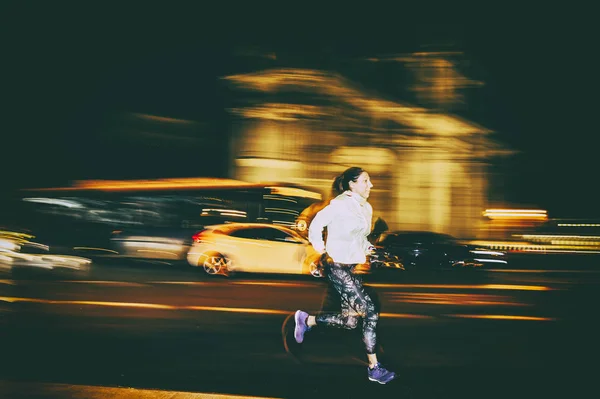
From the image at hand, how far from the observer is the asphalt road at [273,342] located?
478 centimetres

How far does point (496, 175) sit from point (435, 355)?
29.9 m

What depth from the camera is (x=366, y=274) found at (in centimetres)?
1448

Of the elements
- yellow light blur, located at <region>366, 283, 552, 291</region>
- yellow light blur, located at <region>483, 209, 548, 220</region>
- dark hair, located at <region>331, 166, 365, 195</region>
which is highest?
dark hair, located at <region>331, 166, 365, 195</region>

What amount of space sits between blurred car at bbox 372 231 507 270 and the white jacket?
11.3 meters

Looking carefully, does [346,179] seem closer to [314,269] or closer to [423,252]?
[314,269]

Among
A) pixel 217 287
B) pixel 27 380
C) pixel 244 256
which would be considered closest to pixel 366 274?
pixel 244 256

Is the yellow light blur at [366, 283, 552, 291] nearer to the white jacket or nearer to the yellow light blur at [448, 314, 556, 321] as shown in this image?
the yellow light blur at [448, 314, 556, 321]

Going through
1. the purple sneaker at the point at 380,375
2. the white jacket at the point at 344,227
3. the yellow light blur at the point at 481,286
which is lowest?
the yellow light blur at the point at 481,286

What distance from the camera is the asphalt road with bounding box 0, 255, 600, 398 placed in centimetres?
478

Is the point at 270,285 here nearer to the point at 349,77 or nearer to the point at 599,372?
the point at 599,372

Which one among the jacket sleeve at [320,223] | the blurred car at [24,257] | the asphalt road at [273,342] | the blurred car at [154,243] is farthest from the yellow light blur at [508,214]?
the jacket sleeve at [320,223]

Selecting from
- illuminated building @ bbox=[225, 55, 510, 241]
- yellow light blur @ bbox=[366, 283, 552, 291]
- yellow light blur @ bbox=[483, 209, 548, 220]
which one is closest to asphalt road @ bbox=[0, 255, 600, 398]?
yellow light blur @ bbox=[366, 283, 552, 291]

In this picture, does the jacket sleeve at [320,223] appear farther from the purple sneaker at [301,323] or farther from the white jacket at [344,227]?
the purple sneaker at [301,323]

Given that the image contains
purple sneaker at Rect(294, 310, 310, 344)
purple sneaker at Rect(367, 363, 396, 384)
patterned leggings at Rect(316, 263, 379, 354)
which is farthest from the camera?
purple sneaker at Rect(294, 310, 310, 344)
